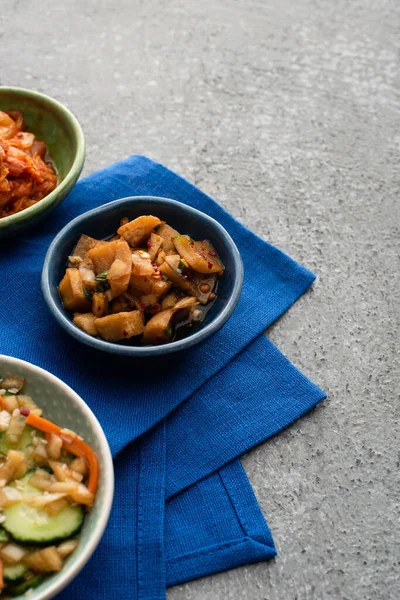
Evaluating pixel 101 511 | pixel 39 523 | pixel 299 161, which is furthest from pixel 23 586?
pixel 299 161

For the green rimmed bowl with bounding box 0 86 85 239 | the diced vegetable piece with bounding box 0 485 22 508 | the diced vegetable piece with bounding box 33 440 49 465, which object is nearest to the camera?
the diced vegetable piece with bounding box 0 485 22 508

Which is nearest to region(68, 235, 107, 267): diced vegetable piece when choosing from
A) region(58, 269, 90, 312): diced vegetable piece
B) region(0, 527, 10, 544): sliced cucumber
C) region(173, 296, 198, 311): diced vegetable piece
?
region(58, 269, 90, 312): diced vegetable piece

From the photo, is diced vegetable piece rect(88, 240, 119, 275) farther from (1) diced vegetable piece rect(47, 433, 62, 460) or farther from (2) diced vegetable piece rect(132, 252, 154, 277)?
(1) diced vegetable piece rect(47, 433, 62, 460)

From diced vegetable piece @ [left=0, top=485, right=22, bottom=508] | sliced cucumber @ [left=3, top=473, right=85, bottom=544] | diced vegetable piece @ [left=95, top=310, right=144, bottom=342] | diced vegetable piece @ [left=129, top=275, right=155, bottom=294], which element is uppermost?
diced vegetable piece @ [left=129, top=275, right=155, bottom=294]

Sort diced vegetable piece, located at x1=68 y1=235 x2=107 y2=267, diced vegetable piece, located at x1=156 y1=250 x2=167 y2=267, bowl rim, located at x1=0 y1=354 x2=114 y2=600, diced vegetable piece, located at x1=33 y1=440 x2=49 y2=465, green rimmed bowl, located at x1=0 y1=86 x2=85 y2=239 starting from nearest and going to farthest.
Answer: bowl rim, located at x1=0 y1=354 x2=114 y2=600
diced vegetable piece, located at x1=33 y1=440 x2=49 y2=465
diced vegetable piece, located at x1=156 y1=250 x2=167 y2=267
diced vegetable piece, located at x1=68 y1=235 x2=107 y2=267
green rimmed bowl, located at x1=0 y1=86 x2=85 y2=239

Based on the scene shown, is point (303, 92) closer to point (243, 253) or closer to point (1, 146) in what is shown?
point (243, 253)

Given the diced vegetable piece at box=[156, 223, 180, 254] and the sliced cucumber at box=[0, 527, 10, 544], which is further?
the diced vegetable piece at box=[156, 223, 180, 254]

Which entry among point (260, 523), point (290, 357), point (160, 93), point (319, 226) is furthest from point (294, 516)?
point (160, 93)

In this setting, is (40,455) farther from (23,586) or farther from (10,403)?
(23,586)
